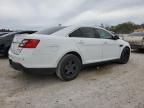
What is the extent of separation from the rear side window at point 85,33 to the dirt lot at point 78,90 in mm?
1132

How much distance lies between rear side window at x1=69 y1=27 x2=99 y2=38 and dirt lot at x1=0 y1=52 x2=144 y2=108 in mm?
1132

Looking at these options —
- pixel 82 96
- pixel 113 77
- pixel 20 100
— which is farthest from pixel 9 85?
pixel 113 77

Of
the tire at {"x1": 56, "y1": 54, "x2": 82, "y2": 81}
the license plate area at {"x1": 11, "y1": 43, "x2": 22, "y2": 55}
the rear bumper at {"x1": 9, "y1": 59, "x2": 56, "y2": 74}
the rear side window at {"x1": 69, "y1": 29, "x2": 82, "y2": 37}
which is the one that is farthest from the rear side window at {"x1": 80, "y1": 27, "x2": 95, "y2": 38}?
the license plate area at {"x1": 11, "y1": 43, "x2": 22, "y2": 55}

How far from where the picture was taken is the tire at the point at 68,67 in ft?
15.1

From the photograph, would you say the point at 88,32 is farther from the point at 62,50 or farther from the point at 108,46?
the point at 62,50

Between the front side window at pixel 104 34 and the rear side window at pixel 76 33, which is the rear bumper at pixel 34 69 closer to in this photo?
the rear side window at pixel 76 33

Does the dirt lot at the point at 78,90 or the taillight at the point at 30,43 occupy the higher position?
the taillight at the point at 30,43

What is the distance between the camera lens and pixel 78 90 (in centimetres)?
417

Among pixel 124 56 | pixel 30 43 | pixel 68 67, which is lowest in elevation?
pixel 124 56

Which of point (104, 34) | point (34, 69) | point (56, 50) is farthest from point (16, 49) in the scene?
point (104, 34)

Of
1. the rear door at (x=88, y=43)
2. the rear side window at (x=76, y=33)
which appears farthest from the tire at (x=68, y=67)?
the rear side window at (x=76, y=33)

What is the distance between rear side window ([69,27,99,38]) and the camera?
5062 millimetres

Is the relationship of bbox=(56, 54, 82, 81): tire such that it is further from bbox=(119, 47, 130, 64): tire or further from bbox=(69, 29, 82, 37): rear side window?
bbox=(119, 47, 130, 64): tire

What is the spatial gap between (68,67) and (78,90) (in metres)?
0.81
